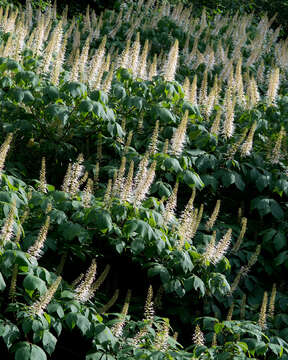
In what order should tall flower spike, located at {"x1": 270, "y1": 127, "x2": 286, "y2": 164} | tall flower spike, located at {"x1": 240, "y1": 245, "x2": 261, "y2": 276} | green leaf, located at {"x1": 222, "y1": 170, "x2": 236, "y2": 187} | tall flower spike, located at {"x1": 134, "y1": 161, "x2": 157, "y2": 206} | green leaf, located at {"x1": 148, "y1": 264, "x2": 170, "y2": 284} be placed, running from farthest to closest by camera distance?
1. tall flower spike, located at {"x1": 270, "y1": 127, "x2": 286, "y2": 164}
2. green leaf, located at {"x1": 222, "y1": 170, "x2": 236, "y2": 187}
3. tall flower spike, located at {"x1": 240, "y1": 245, "x2": 261, "y2": 276}
4. green leaf, located at {"x1": 148, "y1": 264, "x2": 170, "y2": 284}
5. tall flower spike, located at {"x1": 134, "y1": 161, "x2": 157, "y2": 206}

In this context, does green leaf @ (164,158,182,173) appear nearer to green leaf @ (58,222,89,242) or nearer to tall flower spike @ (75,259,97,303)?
green leaf @ (58,222,89,242)

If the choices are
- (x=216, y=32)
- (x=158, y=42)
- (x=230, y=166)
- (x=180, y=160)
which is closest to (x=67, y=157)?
(x=180, y=160)

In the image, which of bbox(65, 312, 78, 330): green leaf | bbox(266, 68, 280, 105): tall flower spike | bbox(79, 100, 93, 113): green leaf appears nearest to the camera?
bbox(65, 312, 78, 330): green leaf

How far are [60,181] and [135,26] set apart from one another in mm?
4846

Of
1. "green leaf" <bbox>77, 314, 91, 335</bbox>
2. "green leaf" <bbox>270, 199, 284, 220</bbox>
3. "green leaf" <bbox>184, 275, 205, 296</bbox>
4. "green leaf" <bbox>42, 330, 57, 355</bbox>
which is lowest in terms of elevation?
"green leaf" <bbox>42, 330, 57, 355</bbox>

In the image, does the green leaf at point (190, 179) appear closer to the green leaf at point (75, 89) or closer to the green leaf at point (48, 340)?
the green leaf at point (75, 89)

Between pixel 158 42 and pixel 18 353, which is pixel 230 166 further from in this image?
pixel 158 42

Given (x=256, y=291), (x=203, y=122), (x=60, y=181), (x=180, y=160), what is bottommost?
(x=256, y=291)

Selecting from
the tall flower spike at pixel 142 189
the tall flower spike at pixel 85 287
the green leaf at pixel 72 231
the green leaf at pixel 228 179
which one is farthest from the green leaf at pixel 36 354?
the green leaf at pixel 228 179

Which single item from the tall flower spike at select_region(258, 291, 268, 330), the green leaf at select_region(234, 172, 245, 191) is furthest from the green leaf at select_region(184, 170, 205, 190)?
the tall flower spike at select_region(258, 291, 268, 330)

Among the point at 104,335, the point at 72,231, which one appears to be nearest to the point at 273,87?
the point at 72,231

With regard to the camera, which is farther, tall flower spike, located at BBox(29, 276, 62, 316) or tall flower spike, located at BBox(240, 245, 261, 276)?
tall flower spike, located at BBox(240, 245, 261, 276)

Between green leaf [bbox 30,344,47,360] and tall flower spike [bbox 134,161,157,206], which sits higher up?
tall flower spike [bbox 134,161,157,206]

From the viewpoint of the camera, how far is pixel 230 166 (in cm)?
666
